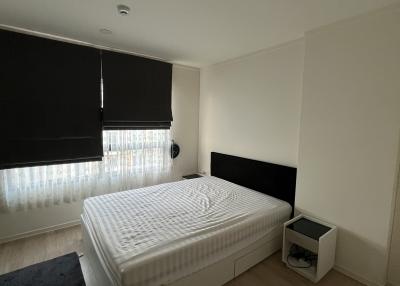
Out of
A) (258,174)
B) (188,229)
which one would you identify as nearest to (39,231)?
(188,229)

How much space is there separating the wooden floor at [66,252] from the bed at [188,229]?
0.32ft

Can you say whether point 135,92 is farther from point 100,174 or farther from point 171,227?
point 171,227

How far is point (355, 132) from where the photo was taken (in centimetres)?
207

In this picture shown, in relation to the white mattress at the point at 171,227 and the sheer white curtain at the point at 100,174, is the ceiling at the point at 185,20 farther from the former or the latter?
the white mattress at the point at 171,227

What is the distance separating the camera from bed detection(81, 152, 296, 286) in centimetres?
166

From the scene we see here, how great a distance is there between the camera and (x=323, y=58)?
7.44 feet

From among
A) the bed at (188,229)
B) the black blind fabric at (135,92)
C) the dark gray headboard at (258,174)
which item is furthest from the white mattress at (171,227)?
the black blind fabric at (135,92)

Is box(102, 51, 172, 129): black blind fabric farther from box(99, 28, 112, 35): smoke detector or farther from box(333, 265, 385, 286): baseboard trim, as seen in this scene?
box(333, 265, 385, 286): baseboard trim

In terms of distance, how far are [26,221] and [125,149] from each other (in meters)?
1.57

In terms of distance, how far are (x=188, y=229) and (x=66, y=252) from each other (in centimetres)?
164

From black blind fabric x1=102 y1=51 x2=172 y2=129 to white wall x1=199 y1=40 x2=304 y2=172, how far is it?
0.85m

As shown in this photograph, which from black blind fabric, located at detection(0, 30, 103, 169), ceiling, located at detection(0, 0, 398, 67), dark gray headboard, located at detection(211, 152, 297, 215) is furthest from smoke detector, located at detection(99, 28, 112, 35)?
dark gray headboard, located at detection(211, 152, 297, 215)

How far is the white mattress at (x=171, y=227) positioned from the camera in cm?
163

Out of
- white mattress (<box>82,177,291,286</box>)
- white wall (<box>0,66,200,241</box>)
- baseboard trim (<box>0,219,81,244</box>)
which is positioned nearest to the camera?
white mattress (<box>82,177,291,286</box>)
